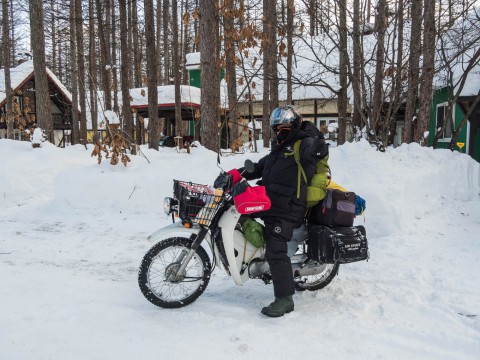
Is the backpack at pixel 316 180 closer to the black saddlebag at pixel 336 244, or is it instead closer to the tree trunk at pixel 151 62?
the black saddlebag at pixel 336 244

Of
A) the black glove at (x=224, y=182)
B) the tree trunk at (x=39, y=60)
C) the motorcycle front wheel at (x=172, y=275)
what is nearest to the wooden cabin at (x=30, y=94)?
the tree trunk at (x=39, y=60)

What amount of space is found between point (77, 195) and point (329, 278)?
5701mm

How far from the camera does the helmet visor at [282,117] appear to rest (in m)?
3.77

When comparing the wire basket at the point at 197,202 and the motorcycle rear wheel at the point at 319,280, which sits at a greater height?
the wire basket at the point at 197,202

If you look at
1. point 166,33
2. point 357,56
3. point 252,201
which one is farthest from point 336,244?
point 166,33

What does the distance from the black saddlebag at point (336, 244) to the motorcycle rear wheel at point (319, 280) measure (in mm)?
451

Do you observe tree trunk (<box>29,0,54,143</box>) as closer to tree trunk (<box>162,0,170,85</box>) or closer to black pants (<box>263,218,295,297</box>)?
tree trunk (<box>162,0,170,85</box>)

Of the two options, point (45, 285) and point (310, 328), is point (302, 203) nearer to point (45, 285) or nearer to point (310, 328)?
point (310, 328)

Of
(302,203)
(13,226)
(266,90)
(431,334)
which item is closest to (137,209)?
(13,226)

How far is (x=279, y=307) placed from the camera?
352 cm

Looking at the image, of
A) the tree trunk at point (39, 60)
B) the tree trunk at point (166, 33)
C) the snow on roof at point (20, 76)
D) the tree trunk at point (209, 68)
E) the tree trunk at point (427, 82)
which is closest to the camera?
the tree trunk at point (209, 68)

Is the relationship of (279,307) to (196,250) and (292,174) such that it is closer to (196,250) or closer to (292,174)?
(196,250)

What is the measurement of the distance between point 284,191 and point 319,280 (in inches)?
47.1

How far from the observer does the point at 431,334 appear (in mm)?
3199
